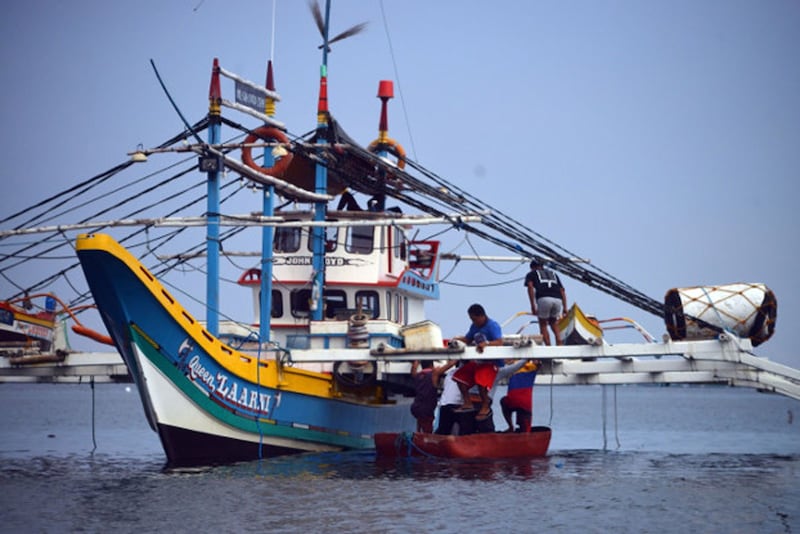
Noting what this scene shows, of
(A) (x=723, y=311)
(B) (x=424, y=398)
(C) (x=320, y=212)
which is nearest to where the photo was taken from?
(A) (x=723, y=311)

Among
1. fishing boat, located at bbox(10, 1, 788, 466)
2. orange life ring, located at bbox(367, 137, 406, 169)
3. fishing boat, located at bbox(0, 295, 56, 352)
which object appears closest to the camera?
fishing boat, located at bbox(10, 1, 788, 466)

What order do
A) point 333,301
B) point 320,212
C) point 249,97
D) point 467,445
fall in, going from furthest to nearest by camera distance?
point 333,301
point 320,212
point 249,97
point 467,445

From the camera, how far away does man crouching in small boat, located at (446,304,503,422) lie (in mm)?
23203

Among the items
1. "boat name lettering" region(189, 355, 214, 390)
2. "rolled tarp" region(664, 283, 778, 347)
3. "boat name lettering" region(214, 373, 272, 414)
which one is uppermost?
"rolled tarp" region(664, 283, 778, 347)

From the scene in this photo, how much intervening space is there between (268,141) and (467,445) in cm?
827

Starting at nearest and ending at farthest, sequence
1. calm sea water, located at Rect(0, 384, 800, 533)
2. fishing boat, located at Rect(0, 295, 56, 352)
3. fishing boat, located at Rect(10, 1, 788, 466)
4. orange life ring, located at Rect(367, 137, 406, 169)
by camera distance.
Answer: calm sea water, located at Rect(0, 384, 800, 533) < fishing boat, located at Rect(10, 1, 788, 466) < fishing boat, located at Rect(0, 295, 56, 352) < orange life ring, located at Rect(367, 137, 406, 169)

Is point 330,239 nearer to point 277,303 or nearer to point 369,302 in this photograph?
point 369,302

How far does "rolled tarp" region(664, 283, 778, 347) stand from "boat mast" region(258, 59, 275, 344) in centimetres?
859

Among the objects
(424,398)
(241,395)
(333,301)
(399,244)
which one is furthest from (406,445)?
(399,244)

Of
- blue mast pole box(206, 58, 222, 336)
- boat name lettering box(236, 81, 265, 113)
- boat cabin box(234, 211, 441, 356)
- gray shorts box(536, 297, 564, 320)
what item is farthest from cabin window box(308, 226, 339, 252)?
gray shorts box(536, 297, 564, 320)

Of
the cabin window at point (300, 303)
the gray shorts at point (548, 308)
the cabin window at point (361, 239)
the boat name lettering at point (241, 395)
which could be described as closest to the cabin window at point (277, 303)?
the cabin window at point (300, 303)

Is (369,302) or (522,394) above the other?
(369,302)

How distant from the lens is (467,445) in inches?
918

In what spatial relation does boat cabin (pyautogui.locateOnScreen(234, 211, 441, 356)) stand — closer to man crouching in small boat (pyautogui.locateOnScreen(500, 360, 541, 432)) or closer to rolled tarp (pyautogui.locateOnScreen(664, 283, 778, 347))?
man crouching in small boat (pyautogui.locateOnScreen(500, 360, 541, 432))
